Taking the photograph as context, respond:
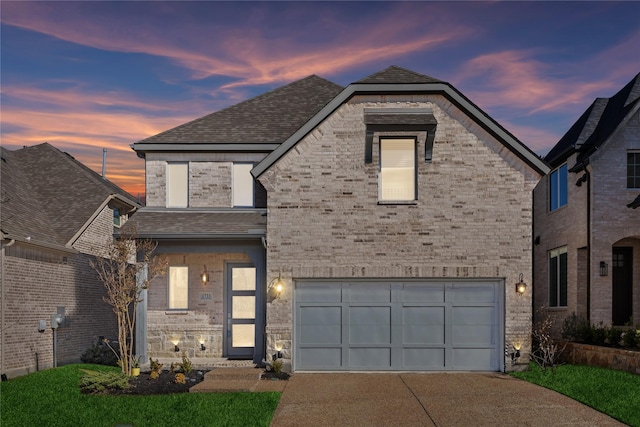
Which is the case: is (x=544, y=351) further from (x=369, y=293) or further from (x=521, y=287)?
(x=369, y=293)

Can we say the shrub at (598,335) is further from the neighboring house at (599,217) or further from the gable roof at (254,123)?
the gable roof at (254,123)

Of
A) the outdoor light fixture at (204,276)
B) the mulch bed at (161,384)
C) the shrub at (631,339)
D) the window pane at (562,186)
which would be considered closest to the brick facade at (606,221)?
the window pane at (562,186)

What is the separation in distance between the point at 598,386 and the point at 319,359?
6.46m

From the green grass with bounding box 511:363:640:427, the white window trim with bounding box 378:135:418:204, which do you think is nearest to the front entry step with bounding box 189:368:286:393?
the white window trim with bounding box 378:135:418:204

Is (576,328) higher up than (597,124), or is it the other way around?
(597,124)

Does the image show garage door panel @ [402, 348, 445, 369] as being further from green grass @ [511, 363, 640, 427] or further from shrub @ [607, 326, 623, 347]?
shrub @ [607, 326, 623, 347]

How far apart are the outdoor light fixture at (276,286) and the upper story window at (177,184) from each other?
424cm

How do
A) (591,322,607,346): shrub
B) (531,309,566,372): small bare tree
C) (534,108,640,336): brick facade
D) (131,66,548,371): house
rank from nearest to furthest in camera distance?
1. (531,309,566,372): small bare tree
2. (131,66,548,371): house
3. (591,322,607,346): shrub
4. (534,108,640,336): brick facade

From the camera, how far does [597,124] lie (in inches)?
775

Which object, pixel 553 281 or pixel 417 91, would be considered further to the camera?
pixel 553 281

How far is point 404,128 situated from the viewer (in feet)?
48.5

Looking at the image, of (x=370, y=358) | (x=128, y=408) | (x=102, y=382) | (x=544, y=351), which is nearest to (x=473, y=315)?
(x=544, y=351)

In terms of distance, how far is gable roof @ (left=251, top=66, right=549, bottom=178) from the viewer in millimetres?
14867

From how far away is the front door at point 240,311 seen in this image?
A: 16875mm
